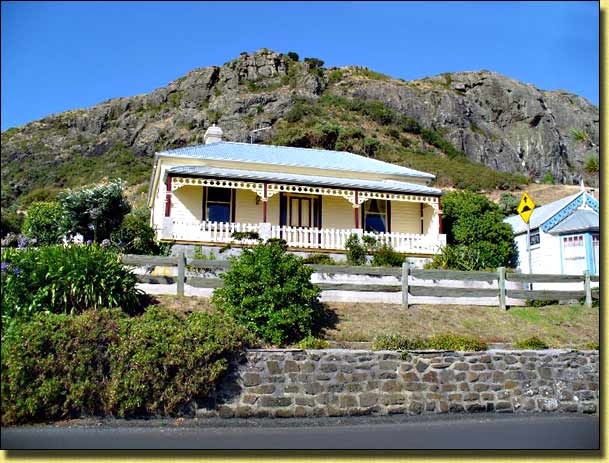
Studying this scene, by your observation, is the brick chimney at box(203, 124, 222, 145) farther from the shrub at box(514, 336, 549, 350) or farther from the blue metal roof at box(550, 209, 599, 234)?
the shrub at box(514, 336, 549, 350)

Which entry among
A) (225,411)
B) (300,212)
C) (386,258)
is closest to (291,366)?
(225,411)

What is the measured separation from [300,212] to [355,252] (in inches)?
134

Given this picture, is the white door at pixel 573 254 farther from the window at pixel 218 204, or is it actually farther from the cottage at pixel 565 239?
the window at pixel 218 204

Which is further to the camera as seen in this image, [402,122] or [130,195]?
[402,122]

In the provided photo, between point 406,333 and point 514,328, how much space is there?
254 centimetres

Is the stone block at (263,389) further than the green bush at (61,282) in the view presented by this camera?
No

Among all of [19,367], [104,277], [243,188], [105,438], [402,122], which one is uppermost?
[402,122]

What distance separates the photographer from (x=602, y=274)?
8875mm

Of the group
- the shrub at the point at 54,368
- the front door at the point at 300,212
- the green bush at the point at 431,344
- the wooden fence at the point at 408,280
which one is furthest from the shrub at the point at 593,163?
the front door at the point at 300,212

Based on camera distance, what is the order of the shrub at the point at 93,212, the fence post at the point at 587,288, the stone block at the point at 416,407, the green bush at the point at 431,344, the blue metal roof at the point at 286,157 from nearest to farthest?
the stone block at the point at 416,407 < the green bush at the point at 431,344 < the fence post at the point at 587,288 < the shrub at the point at 93,212 < the blue metal roof at the point at 286,157

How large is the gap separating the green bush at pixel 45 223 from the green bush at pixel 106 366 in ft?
31.6

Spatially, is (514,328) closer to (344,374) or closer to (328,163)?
(344,374)

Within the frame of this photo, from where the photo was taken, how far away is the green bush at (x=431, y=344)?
1039 cm

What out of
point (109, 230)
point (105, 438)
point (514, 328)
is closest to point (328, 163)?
point (109, 230)
